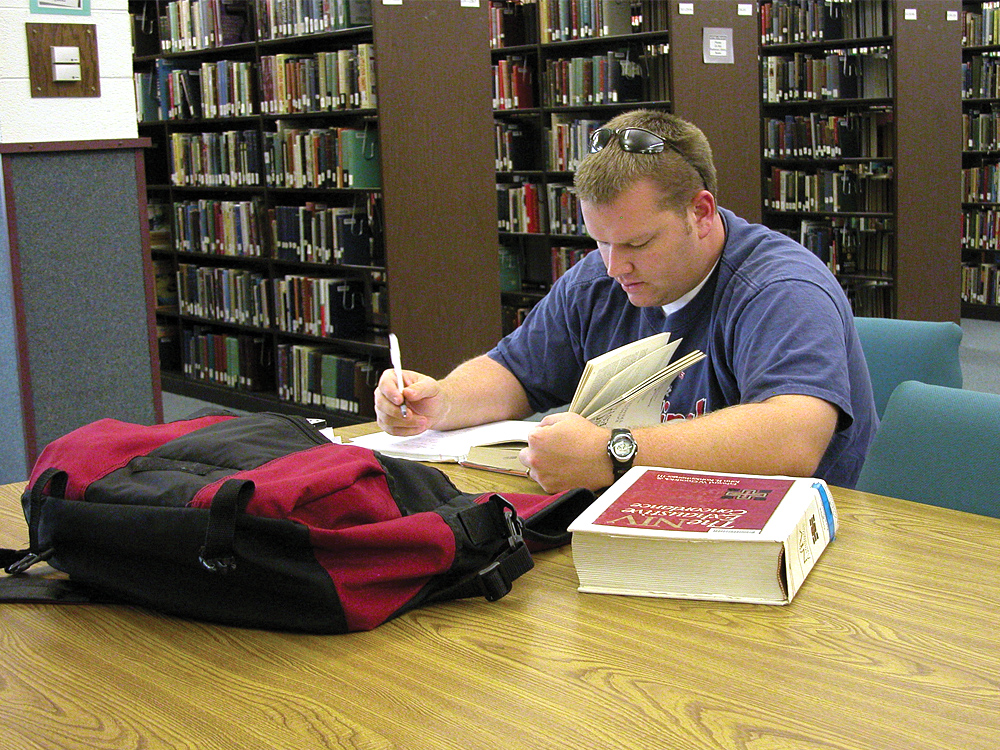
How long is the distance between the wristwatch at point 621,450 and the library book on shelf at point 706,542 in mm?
142

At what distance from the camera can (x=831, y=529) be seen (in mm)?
1285

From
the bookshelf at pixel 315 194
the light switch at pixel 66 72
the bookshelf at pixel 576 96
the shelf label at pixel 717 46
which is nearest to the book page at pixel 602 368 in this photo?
the light switch at pixel 66 72

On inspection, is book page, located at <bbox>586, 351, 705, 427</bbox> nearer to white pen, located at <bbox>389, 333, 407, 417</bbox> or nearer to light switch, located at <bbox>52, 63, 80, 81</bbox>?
white pen, located at <bbox>389, 333, 407, 417</bbox>

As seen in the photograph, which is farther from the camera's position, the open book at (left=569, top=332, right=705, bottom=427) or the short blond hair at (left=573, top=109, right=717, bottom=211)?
the short blond hair at (left=573, top=109, right=717, bottom=211)

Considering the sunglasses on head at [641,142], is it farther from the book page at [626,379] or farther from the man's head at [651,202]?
the book page at [626,379]

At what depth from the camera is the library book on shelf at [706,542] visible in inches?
43.7

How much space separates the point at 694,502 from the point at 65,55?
2.89 meters

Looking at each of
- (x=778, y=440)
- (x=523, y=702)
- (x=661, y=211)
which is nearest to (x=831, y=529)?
(x=778, y=440)

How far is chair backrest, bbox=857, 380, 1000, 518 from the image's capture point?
4.79 feet

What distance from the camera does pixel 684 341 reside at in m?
1.83

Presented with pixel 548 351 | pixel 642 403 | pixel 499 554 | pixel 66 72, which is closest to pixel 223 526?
pixel 499 554

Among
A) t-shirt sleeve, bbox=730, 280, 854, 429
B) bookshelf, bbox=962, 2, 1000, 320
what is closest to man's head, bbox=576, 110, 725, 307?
t-shirt sleeve, bbox=730, 280, 854, 429

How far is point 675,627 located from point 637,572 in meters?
0.10

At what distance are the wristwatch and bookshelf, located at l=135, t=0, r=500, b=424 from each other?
321 cm
